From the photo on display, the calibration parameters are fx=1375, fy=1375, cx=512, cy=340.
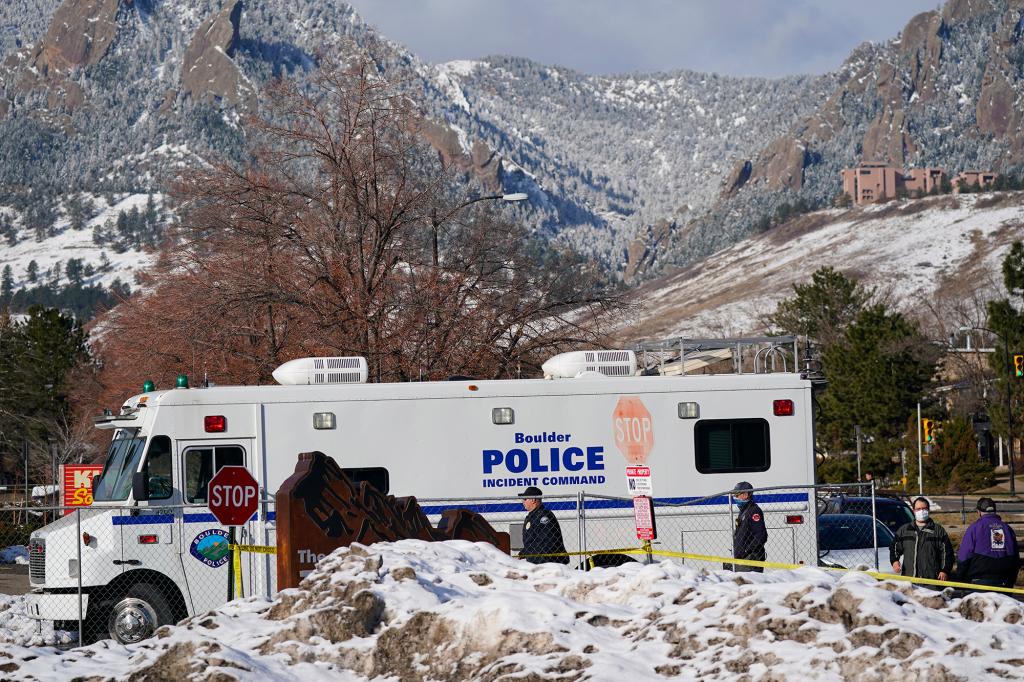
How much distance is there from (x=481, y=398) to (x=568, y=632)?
650cm

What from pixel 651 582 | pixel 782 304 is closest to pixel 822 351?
pixel 782 304

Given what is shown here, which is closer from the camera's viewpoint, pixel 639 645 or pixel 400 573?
pixel 639 645

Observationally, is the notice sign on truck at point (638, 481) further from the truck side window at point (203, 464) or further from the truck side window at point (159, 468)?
the truck side window at point (159, 468)

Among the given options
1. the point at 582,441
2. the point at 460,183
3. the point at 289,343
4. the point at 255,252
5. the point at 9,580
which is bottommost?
the point at 9,580

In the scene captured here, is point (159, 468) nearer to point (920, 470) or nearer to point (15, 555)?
point (15, 555)

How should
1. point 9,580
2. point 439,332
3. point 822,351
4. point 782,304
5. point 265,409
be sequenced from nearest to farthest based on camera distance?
point 265,409 → point 9,580 → point 439,332 → point 822,351 → point 782,304

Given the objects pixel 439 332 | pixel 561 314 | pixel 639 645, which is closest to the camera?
pixel 639 645

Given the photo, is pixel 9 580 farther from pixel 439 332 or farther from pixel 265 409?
pixel 265 409

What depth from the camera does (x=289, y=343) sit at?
30.3 metres

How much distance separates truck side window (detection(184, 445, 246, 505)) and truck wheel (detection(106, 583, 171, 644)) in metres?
1.09

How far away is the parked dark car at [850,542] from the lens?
17484mm

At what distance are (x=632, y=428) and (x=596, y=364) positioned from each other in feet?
3.30

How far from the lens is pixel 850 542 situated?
18.2 metres

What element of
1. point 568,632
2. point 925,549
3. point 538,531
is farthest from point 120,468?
point 925,549
